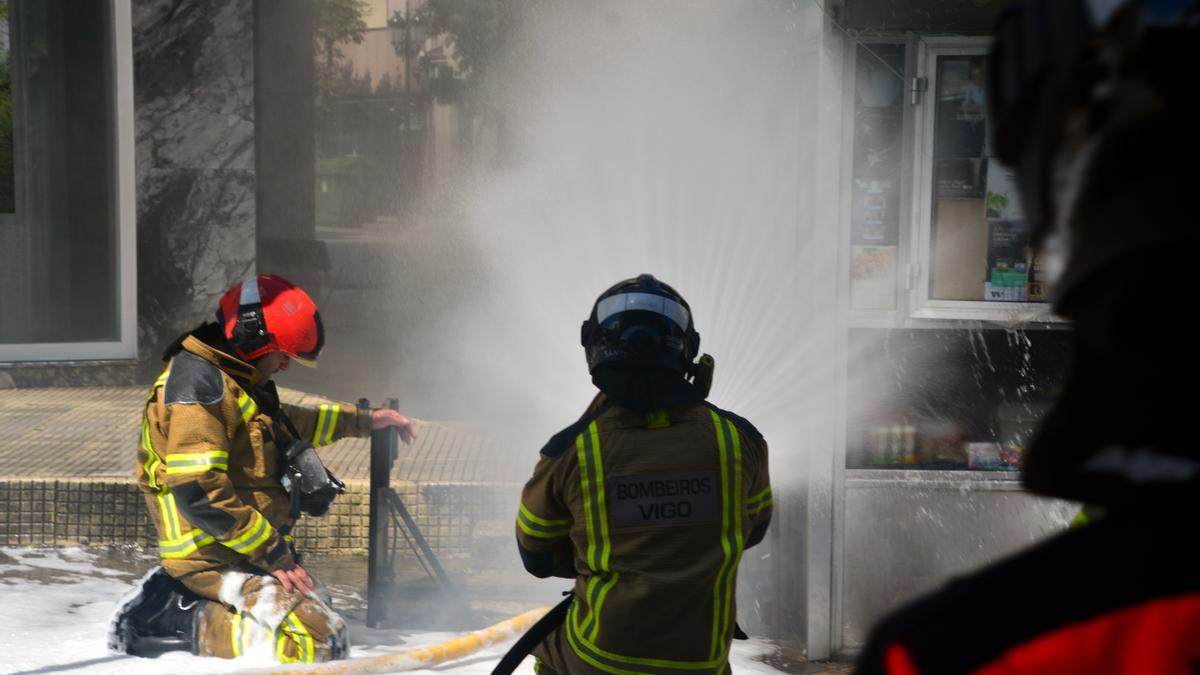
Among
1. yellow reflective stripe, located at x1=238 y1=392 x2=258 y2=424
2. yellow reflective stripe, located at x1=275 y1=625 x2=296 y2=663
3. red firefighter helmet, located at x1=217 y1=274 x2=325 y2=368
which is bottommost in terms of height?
yellow reflective stripe, located at x1=275 y1=625 x2=296 y2=663

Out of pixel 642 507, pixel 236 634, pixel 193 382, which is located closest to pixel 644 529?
pixel 642 507

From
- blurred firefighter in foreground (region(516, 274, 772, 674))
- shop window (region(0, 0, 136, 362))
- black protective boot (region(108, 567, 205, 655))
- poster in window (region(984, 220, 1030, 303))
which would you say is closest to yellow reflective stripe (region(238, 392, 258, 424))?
black protective boot (region(108, 567, 205, 655))

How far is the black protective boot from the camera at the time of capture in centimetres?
463

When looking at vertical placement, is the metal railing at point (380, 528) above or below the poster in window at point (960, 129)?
below

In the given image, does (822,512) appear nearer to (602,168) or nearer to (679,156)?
(679,156)

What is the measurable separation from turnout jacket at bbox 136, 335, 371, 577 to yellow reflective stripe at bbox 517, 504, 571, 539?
168cm

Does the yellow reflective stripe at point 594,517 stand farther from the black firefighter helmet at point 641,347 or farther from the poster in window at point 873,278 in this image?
the poster in window at point 873,278

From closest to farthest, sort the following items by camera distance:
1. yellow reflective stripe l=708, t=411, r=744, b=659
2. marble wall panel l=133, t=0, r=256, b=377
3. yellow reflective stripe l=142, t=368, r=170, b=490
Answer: yellow reflective stripe l=708, t=411, r=744, b=659
yellow reflective stripe l=142, t=368, r=170, b=490
marble wall panel l=133, t=0, r=256, b=377

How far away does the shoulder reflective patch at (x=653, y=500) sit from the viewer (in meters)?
2.87

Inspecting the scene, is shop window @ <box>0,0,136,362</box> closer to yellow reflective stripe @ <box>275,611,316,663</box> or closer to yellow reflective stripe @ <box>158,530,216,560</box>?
yellow reflective stripe @ <box>158,530,216,560</box>

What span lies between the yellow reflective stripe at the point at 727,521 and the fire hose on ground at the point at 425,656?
6.03ft

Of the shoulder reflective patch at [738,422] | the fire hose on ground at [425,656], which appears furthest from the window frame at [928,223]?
the shoulder reflective patch at [738,422]

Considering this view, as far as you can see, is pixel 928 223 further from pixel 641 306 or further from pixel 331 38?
pixel 331 38

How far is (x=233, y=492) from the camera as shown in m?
4.35
